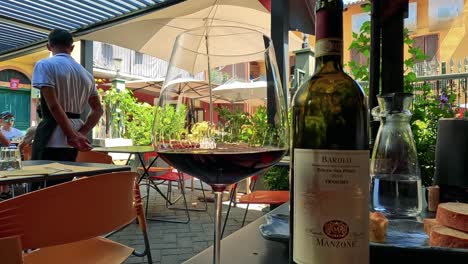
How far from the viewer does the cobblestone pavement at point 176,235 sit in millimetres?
3033

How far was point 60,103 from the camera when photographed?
2488 millimetres

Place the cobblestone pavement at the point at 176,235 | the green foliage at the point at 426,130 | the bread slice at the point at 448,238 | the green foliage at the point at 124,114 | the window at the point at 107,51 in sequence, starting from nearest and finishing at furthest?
the bread slice at the point at 448,238, the green foliage at the point at 426,130, the cobblestone pavement at the point at 176,235, the green foliage at the point at 124,114, the window at the point at 107,51

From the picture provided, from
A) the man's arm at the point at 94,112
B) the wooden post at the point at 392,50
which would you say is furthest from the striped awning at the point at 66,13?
the wooden post at the point at 392,50

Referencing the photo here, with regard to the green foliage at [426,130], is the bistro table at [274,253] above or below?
below

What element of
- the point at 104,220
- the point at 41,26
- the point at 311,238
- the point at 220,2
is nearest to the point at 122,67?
the point at 41,26

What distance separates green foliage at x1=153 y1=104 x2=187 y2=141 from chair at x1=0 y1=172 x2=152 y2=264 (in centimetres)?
64

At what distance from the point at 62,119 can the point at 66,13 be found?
10.0 feet

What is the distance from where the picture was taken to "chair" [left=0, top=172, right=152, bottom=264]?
935 mm

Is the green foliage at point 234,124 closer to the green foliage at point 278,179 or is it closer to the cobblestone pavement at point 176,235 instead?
the cobblestone pavement at point 176,235

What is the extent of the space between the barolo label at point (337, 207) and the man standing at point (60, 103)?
2.30m

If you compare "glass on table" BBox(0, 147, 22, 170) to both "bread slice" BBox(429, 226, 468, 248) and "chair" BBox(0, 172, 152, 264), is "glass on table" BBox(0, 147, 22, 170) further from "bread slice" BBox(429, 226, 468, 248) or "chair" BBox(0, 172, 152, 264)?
"bread slice" BBox(429, 226, 468, 248)

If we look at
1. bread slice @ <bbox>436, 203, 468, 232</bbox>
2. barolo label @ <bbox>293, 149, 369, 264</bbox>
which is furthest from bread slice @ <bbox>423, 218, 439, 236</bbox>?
barolo label @ <bbox>293, 149, 369, 264</bbox>

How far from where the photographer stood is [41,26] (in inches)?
210

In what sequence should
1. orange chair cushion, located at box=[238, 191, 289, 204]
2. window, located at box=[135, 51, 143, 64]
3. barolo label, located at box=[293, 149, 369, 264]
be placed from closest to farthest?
barolo label, located at box=[293, 149, 369, 264] → orange chair cushion, located at box=[238, 191, 289, 204] → window, located at box=[135, 51, 143, 64]
